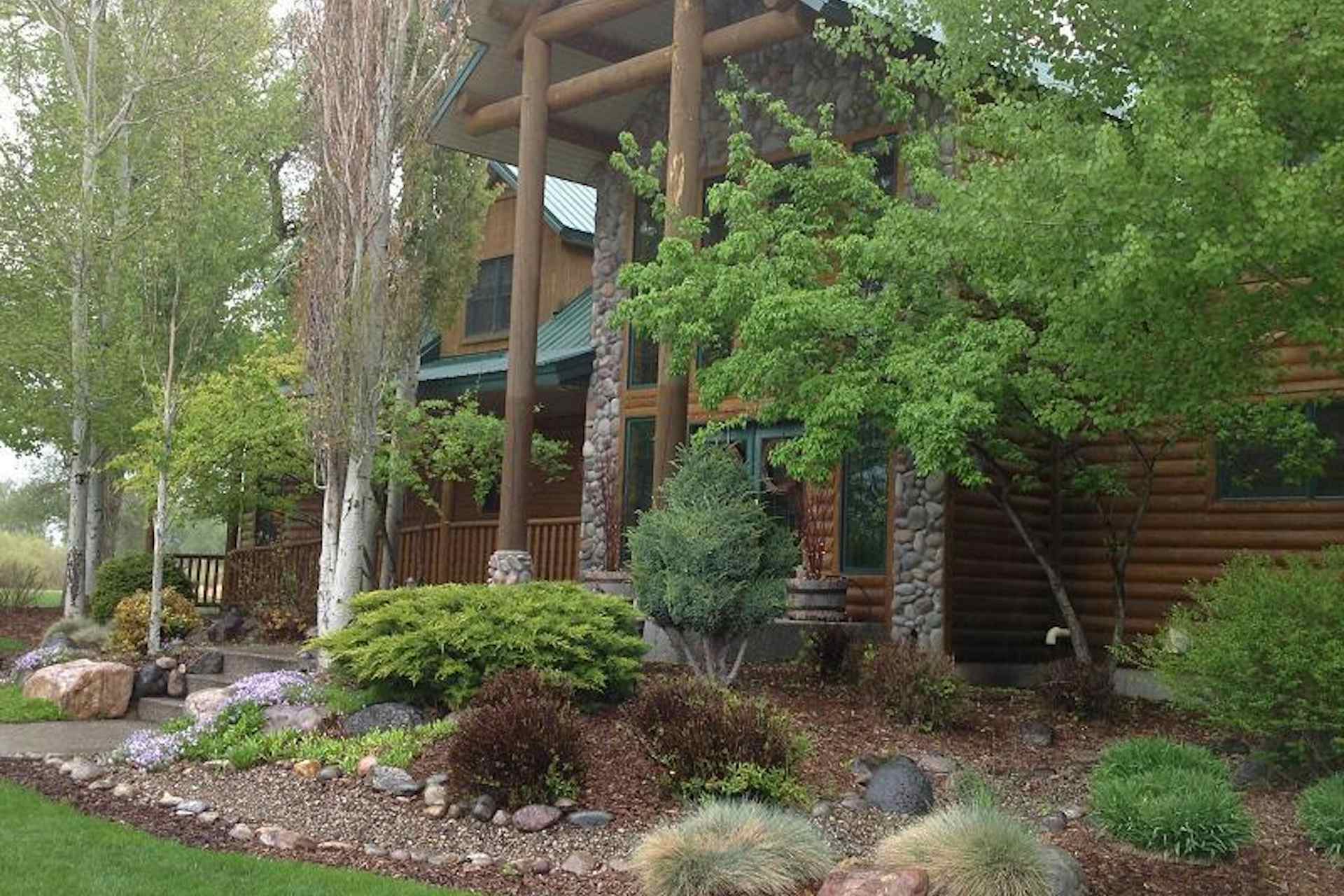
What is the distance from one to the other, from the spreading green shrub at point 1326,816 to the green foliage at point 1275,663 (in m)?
0.57

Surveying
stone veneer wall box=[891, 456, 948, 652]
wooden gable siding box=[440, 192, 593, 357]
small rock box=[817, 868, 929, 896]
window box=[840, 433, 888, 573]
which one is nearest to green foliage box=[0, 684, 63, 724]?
window box=[840, 433, 888, 573]

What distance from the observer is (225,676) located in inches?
529

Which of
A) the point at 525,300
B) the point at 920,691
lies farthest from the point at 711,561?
the point at 525,300

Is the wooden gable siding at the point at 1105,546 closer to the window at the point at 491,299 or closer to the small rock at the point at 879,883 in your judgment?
the small rock at the point at 879,883

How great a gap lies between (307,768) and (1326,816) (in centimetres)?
627

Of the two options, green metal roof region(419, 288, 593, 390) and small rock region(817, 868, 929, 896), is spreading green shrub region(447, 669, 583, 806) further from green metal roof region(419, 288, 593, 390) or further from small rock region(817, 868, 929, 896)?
green metal roof region(419, 288, 593, 390)

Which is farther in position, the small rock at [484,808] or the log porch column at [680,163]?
the log porch column at [680,163]

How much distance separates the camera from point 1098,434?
39.7 ft

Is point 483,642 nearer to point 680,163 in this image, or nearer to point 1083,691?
point 1083,691

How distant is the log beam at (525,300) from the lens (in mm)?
15045

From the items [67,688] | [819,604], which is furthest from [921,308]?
[67,688]

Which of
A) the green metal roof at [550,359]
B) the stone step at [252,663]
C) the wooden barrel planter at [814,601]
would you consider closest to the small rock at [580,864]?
the wooden barrel planter at [814,601]

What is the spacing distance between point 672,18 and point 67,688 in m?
10.0

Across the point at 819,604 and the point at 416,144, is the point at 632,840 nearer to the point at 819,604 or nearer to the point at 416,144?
the point at 819,604
